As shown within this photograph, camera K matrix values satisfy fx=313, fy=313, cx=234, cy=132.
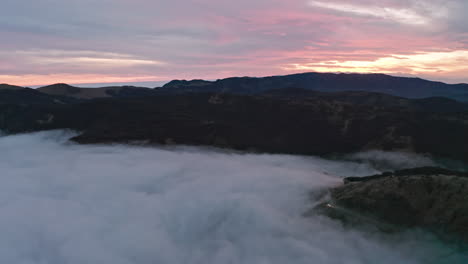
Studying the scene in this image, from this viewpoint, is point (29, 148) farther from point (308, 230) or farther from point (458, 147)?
point (458, 147)

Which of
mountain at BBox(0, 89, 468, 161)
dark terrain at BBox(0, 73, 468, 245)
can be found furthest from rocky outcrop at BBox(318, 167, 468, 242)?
mountain at BBox(0, 89, 468, 161)

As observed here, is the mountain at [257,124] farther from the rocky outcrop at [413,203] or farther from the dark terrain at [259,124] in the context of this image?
the rocky outcrop at [413,203]

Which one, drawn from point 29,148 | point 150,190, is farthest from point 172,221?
point 29,148

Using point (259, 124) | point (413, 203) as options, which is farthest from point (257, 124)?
point (413, 203)

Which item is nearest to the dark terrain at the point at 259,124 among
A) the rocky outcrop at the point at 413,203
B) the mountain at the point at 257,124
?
the mountain at the point at 257,124

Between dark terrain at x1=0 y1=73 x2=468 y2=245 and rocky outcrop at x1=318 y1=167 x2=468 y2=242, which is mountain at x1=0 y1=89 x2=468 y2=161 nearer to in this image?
dark terrain at x1=0 y1=73 x2=468 y2=245

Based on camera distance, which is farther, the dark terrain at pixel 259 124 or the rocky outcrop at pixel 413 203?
the dark terrain at pixel 259 124
